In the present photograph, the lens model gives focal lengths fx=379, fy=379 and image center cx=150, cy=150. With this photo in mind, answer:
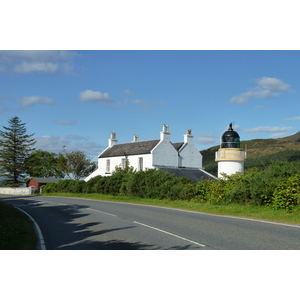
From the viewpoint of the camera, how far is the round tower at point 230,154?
35219mm

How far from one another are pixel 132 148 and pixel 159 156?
512 cm

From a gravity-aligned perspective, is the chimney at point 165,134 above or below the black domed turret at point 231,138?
above

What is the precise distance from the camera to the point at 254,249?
8875 mm

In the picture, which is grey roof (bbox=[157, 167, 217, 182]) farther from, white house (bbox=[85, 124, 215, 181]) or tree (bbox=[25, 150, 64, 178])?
tree (bbox=[25, 150, 64, 178])

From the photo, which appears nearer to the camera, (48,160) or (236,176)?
(236,176)

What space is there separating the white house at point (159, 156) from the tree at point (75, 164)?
13.9 metres

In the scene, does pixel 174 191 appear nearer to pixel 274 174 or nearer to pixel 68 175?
pixel 274 174

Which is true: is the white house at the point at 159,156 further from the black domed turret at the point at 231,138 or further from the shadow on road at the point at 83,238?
the shadow on road at the point at 83,238

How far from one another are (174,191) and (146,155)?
24.0 metres

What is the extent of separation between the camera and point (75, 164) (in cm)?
7075

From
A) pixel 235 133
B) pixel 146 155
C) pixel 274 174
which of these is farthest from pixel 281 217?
pixel 146 155

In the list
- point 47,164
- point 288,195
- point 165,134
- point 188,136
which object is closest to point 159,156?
point 165,134

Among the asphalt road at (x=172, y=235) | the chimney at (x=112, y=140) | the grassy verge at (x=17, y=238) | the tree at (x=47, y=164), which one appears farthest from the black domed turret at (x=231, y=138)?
the tree at (x=47, y=164)

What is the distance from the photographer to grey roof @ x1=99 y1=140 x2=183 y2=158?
5147 cm
